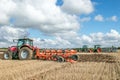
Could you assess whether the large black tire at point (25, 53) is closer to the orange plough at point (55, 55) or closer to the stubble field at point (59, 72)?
the orange plough at point (55, 55)

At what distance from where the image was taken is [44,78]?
10844 millimetres

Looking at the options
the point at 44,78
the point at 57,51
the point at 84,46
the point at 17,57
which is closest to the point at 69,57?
the point at 57,51

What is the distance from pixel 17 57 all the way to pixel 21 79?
42.5ft

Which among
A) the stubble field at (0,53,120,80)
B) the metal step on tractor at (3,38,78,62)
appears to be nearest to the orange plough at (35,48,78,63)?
the metal step on tractor at (3,38,78,62)

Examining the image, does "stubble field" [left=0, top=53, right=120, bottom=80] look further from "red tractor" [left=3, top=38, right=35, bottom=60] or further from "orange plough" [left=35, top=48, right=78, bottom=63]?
"red tractor" [left=3, top=38, right=35, bottom=60]

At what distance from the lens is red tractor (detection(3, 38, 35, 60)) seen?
22420mm

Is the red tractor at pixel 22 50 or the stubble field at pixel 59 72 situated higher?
the red tractor at pixel 22 50

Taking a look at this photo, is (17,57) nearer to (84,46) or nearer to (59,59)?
(59,59)

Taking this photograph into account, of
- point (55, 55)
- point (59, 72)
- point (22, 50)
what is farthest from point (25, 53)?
point (59, 72)

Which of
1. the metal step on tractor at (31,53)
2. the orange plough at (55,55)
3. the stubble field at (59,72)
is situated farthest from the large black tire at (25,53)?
the stubble field at (59,72)

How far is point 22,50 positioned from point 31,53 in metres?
0.84

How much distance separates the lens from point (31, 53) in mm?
22406

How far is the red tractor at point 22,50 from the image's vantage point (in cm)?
2242

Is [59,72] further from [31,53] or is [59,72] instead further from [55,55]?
[31,53]
